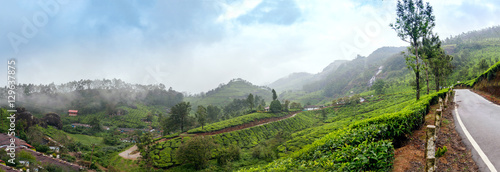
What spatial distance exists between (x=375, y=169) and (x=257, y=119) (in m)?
52.1

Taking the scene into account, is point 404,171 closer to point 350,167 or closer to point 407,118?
point 350,167

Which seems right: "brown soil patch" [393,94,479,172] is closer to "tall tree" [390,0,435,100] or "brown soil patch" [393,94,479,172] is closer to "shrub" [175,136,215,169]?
"tall tree" [390,0,435,100]

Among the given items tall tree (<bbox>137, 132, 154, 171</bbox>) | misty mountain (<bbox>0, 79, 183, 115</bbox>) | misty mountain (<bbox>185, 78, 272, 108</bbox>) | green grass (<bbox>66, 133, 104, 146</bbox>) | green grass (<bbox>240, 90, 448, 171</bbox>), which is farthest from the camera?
misty mountain (<bbox>185, 78, 272, 108</bbox>)

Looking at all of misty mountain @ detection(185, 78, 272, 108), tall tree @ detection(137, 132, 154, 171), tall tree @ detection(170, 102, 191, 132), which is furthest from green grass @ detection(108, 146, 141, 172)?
misty mountain @ detection(185, 78, 272, 108)

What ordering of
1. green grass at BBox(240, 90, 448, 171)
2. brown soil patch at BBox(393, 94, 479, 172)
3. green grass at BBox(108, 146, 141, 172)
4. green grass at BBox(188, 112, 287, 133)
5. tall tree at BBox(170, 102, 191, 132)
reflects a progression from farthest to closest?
1. tall tree at BBox(170, 102, 191, 132)
2. green grass at BBox(188, 112, 287, 133)
3. green grass at BBox(108, 146, 141, 172)
4. brown soil patch at BBox(393, 94, 479, 172)
5. green grass at BBox(240, 90, 448, 171)

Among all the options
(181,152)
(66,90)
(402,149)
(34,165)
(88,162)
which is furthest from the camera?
(66,90)

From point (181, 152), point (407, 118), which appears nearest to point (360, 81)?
point (181, 152)

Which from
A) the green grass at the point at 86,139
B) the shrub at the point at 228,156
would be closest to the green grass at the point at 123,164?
the shrub at the point at 228,156

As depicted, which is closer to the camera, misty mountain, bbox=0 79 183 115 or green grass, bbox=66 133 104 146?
green grass, bbox=66 133 104 146

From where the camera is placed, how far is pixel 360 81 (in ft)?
491

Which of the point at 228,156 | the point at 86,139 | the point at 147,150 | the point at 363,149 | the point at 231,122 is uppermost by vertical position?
the point at 363,149

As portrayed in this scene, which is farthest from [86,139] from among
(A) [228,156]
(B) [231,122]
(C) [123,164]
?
(A) [228,156]

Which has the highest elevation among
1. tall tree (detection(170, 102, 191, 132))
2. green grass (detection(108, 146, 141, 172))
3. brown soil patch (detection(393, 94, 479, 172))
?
brown soil patch (detection(393, 94, 479, 172))

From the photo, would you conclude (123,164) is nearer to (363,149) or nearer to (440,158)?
(363,149)
